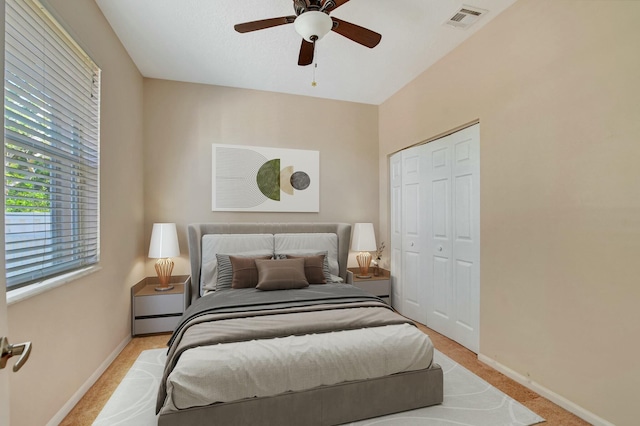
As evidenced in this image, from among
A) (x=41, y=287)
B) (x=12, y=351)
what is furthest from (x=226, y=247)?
(x=12, y=351)

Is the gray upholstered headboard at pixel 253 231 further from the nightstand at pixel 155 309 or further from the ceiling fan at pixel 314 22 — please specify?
the ceiling fan at pixel 314 22

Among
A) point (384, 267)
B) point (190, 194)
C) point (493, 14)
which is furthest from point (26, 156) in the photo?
point (384, 267)

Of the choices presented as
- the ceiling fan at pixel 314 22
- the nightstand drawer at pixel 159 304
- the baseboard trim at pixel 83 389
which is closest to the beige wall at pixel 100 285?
the baseboard trim at pixel 83 389

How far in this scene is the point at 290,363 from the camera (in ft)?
5.77

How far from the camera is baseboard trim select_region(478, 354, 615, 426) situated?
1858 mm

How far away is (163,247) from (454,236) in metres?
3.05

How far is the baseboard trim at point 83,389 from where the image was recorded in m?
1.86

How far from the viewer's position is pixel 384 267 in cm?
429

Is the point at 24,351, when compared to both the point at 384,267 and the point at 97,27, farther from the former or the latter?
the point at 384,267

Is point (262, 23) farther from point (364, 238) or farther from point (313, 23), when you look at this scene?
point (364, 238)

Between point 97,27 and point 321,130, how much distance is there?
253cm

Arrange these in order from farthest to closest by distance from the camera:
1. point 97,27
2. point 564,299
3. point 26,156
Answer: point 97,27 → point 564,299 → point 26,156

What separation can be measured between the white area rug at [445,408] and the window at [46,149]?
0.96 meters

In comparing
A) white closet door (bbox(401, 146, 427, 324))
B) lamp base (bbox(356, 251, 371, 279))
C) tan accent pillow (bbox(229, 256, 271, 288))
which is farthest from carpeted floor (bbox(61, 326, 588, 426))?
lamp base (bbox(356, 251, 371, 279))
